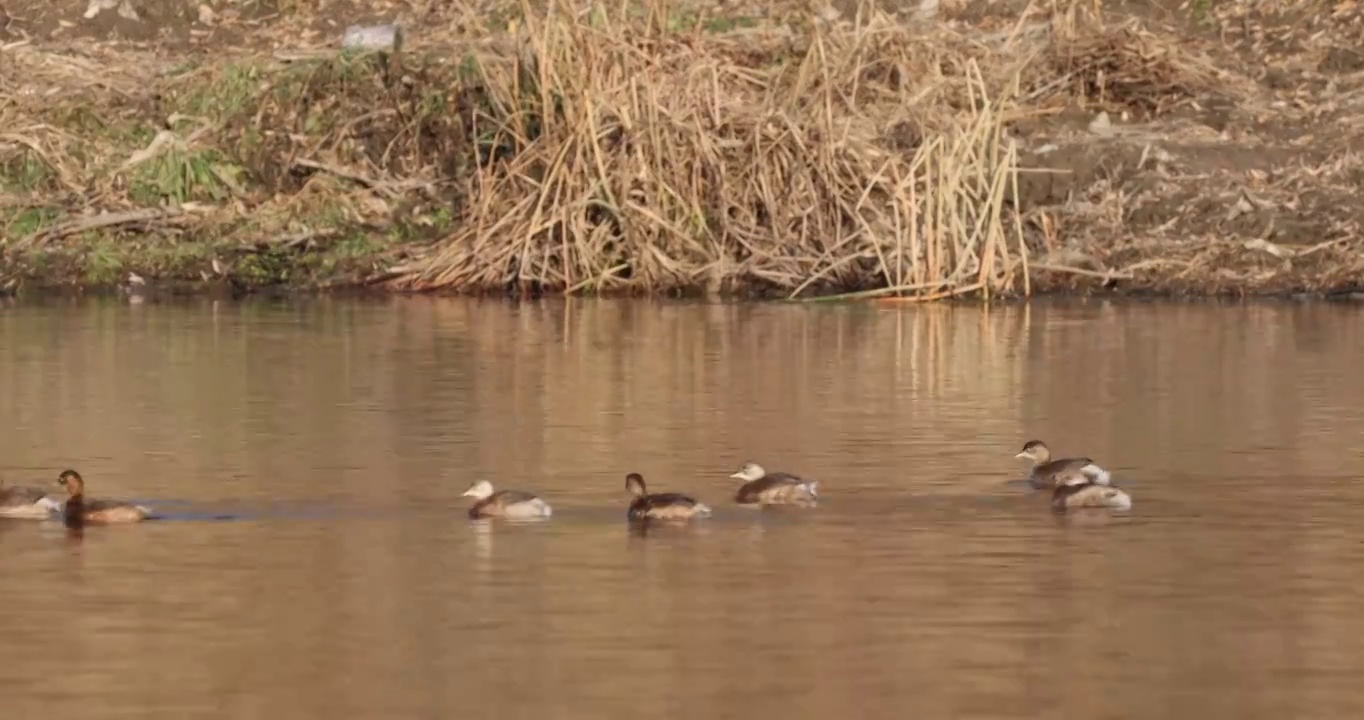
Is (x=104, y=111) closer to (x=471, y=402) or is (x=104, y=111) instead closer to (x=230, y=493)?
(x=471, y=402)

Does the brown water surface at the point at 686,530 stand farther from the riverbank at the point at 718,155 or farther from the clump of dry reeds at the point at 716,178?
the riverbank at the point at 718,155

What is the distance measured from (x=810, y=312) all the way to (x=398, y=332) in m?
3.08

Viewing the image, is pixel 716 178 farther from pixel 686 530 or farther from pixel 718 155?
pixel 686 530

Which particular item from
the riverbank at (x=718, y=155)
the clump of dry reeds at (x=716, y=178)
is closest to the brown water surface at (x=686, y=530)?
the clump of dry reeds at (x=716, y=178)

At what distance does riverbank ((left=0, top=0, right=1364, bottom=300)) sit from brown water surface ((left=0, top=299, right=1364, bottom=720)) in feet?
A: 7.78

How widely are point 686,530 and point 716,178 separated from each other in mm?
11591

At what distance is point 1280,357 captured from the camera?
64.3 ft

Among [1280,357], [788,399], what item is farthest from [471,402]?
[1280,357]

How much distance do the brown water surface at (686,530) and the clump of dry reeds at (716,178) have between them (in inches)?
80.9

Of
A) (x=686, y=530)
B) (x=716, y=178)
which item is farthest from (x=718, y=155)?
(x=686, y=530)

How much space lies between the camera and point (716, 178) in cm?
2425

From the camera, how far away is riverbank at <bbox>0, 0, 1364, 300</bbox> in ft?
78.6

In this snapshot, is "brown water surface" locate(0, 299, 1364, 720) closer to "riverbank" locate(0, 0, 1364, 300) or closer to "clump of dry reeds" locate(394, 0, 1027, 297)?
"clump of dry reeds" locate(394, 0, 1027, 297)

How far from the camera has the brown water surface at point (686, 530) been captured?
→ 9.76 meters
